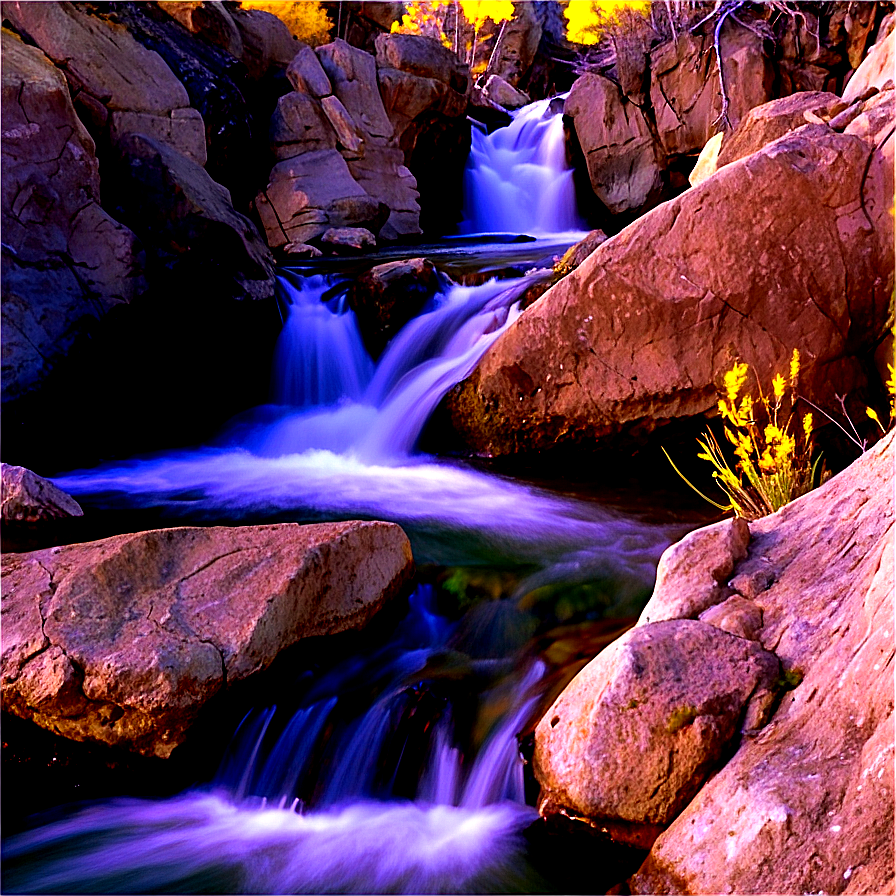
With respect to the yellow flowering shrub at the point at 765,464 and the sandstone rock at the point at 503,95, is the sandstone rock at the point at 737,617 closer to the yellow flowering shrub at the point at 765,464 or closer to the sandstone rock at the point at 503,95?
the yellow flowering shrub at the point at 765,464

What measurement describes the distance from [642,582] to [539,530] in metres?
1.11

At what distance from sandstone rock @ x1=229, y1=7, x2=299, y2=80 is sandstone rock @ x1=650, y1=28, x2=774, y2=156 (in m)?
7.58

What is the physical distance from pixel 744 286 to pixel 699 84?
40.4ft

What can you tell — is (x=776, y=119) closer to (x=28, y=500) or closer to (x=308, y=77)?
(x=28, y=500)

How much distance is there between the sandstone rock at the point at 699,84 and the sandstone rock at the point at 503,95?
7.35 metres

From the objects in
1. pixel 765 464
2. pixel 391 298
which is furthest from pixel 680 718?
pixel 391 298

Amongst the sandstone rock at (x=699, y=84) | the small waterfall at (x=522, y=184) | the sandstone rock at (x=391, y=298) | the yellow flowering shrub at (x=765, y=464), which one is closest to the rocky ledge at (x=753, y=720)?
the yellow flowering shrub at (x=765, y=464)

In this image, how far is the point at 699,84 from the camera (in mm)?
16812

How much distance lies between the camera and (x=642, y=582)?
4.89 m

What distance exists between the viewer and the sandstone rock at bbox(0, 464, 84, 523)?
5801 millimetres

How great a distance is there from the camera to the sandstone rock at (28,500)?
5.80 meters

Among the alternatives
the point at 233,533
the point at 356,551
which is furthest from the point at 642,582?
the point at 233,533

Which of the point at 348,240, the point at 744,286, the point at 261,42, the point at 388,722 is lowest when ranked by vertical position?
the point at 388,722

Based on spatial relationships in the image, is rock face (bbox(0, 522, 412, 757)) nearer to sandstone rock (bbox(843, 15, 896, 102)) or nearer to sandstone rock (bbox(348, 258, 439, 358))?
sandstone rock (bbox(348, 258, 439, 358))
